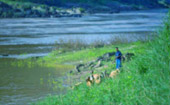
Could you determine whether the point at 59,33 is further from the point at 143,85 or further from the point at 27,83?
the point at 143,85

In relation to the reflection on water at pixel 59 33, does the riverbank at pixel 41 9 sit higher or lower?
lower

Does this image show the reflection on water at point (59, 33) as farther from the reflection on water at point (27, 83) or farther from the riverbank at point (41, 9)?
the riverbank at point (41, 9)

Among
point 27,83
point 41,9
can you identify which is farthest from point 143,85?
point 41,9

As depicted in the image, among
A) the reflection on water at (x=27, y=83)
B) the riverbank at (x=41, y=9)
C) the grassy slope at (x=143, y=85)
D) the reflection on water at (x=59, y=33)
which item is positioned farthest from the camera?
the riverbank at (x=41, y=9)

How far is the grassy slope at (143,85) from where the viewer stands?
9398 millimetres

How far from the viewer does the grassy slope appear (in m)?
9.40

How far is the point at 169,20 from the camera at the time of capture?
11023 mm

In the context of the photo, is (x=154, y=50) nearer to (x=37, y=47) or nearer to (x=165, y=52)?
(x=165, y=52)

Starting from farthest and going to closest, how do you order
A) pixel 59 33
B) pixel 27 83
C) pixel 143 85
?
pixel 59 33 → pixel 27 83 → pixel 143 85

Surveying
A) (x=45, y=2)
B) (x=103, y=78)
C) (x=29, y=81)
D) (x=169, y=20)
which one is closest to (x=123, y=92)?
(x=169, y=20)

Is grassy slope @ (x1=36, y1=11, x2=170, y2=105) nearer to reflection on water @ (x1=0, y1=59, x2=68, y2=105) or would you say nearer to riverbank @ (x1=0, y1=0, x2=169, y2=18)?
reflection on water @ (x1=0, y1=59, x2=68, y2=105)

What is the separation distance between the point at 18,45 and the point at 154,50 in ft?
97.5

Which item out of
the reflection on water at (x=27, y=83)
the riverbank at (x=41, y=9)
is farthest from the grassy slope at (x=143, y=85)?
the riverbank at (x=41, y=9)

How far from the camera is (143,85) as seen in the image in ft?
32.9
